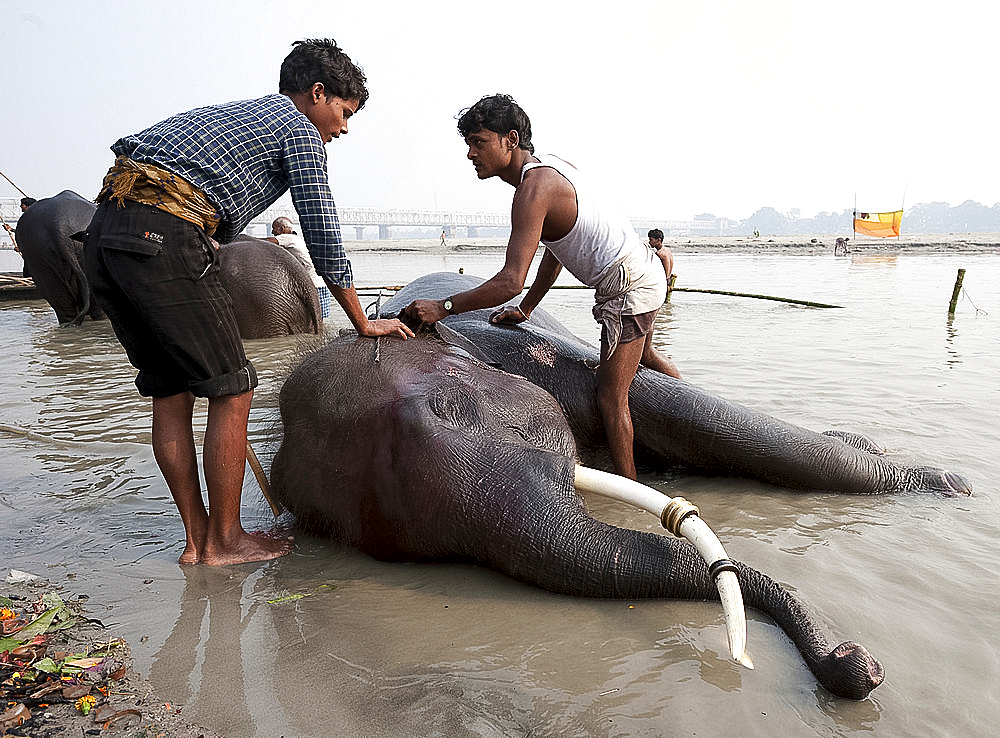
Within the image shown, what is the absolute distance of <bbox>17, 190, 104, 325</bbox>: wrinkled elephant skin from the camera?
11461mm

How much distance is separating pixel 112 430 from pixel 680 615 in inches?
175

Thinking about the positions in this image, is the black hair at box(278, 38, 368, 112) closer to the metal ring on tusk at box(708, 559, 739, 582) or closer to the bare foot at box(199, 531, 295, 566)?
the bare foot at box(199, 531, 295, 566)

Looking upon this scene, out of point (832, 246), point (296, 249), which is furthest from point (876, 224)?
point (296, 249)

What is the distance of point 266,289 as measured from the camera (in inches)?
382

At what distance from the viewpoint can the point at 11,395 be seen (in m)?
6.78

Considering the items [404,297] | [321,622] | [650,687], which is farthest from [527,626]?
[404,297]

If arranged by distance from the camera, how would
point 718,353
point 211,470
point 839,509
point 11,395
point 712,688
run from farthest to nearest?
point 718,353 < point 11,395 < point 839,509 < point 211,470 < point 712,688

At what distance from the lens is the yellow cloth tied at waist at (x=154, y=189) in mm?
2895

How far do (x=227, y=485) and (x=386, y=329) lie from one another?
36.6 inches

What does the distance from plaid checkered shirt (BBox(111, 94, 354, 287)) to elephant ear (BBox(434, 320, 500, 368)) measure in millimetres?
655

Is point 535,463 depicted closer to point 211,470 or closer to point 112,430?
point 211,470

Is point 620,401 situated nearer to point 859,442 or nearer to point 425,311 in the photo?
point 425,311

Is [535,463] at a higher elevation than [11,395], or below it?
higher

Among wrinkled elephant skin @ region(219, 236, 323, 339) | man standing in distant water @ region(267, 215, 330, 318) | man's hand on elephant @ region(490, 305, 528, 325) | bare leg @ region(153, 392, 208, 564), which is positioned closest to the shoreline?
man standing in distant water @ region(267, 215, 330, 318)
